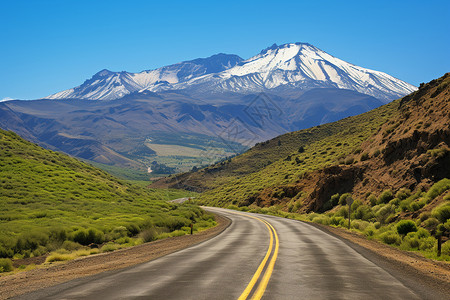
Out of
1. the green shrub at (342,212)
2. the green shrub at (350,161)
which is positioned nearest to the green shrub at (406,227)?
the green shrub at (342,212)

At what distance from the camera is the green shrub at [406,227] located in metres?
23.0

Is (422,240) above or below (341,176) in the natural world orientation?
below

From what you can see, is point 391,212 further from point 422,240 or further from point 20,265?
point 20,265

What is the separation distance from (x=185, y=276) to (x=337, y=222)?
93.4 ft

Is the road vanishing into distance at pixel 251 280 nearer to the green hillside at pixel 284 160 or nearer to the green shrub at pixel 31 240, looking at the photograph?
the green shrub at pixel 31 240

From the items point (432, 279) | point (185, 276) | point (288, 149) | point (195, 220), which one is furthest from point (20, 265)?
point (288, 149)

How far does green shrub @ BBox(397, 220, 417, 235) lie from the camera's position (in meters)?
23.0

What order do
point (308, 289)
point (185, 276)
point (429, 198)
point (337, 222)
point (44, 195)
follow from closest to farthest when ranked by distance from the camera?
point (308, 289) < point (185, 276) < point (429, 198) < point (337, 222) < point (44, 195)

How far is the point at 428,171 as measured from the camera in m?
31.2

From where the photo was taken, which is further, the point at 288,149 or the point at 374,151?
the point at 288,149

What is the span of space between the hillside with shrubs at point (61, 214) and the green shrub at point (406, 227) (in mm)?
14856

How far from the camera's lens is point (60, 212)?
32.4 m

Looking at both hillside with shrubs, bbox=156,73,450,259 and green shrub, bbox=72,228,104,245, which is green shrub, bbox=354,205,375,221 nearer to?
hillside with shrubs, bbox=156,73,450,259

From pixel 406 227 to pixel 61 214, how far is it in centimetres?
2432
